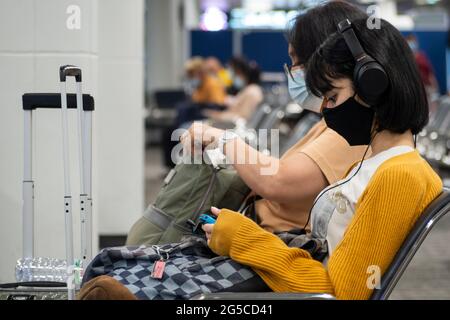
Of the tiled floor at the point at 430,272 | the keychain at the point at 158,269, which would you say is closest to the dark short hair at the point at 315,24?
the keychain at the point at 158,269

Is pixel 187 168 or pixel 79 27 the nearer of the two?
pixel 187 168

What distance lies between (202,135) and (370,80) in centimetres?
79

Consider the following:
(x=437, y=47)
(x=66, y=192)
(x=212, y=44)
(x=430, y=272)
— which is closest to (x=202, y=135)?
(x=66, y=192)

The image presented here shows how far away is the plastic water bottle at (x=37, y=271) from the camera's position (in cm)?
261

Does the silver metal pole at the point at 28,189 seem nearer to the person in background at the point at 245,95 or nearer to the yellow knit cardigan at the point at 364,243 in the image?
the yellow knit cardigan at the point at 364,243

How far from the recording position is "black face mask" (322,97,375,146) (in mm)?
2045

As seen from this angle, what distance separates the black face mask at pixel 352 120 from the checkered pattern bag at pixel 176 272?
17.2 inches

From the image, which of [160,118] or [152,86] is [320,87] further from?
[152,86]

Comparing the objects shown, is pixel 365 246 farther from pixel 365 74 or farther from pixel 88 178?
pixel 88 178

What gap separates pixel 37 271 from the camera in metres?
2.64

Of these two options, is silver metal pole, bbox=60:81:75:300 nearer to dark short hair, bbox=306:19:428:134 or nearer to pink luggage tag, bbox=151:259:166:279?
pink luggage tag, bbox=151:259:166:279

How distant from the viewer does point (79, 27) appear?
325 cm
